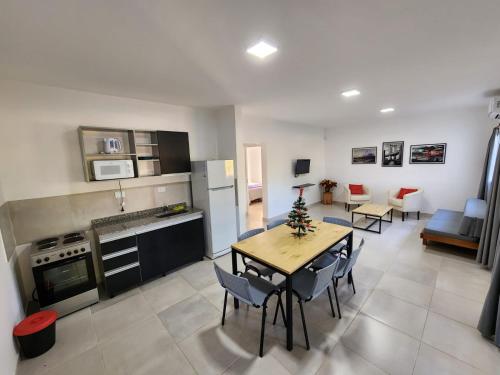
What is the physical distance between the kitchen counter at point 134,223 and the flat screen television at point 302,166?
11.5 ft

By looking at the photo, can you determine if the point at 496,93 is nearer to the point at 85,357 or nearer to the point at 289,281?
the point at 289,281

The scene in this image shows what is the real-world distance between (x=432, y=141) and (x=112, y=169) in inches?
273

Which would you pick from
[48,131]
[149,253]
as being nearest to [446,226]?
[149,253]

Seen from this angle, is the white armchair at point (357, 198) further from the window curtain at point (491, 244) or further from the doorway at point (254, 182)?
the doorway at point (254, 182)

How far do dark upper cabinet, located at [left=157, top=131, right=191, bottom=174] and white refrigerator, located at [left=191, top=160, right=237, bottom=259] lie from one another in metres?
0.20

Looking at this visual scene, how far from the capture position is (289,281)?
Result: 1812 mm

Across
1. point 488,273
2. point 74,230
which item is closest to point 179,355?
point 74,230

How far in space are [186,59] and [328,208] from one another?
5.98 m

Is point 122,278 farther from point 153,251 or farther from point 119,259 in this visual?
point 153,251

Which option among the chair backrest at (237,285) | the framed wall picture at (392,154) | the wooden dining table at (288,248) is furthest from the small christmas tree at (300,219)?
the framed wall picture at (392,154)

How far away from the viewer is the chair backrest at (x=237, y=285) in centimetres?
177

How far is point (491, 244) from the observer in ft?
9.89

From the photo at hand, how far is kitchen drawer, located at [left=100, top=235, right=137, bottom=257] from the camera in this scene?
259cm

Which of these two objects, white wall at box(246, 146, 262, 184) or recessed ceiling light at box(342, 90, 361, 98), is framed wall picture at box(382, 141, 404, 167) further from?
white wall at box(246, 146, 262, 184)
